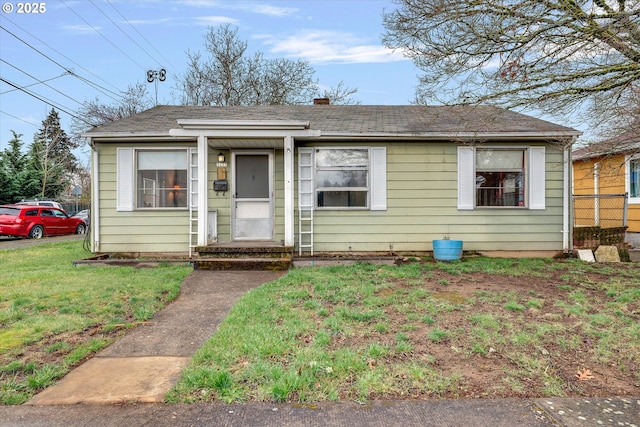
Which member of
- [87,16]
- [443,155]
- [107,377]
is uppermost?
[87,16]

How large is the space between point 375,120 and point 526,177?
3.65 metres

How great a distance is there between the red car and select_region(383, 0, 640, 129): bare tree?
51.7ft

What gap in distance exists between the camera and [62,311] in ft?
15.0

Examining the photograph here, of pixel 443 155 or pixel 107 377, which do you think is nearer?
pixel 107 377

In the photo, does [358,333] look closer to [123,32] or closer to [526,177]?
[526,177]

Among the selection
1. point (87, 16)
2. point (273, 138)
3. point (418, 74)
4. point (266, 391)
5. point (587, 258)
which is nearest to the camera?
point (266, 391)

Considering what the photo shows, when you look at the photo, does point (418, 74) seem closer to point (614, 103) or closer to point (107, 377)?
point (614, 103)

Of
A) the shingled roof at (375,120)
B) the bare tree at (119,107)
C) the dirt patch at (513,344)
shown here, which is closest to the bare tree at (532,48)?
the shingled roof at (375,120)

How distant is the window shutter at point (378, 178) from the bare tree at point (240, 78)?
1535 centimetres

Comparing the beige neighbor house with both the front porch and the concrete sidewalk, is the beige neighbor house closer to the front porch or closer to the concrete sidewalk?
the front porch

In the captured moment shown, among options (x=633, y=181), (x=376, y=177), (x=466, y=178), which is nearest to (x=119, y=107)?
(x=376, y=177)

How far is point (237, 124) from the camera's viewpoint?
24.5 ft

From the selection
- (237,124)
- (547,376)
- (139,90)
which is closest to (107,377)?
(547,376)

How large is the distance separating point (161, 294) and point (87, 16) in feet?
50.9
